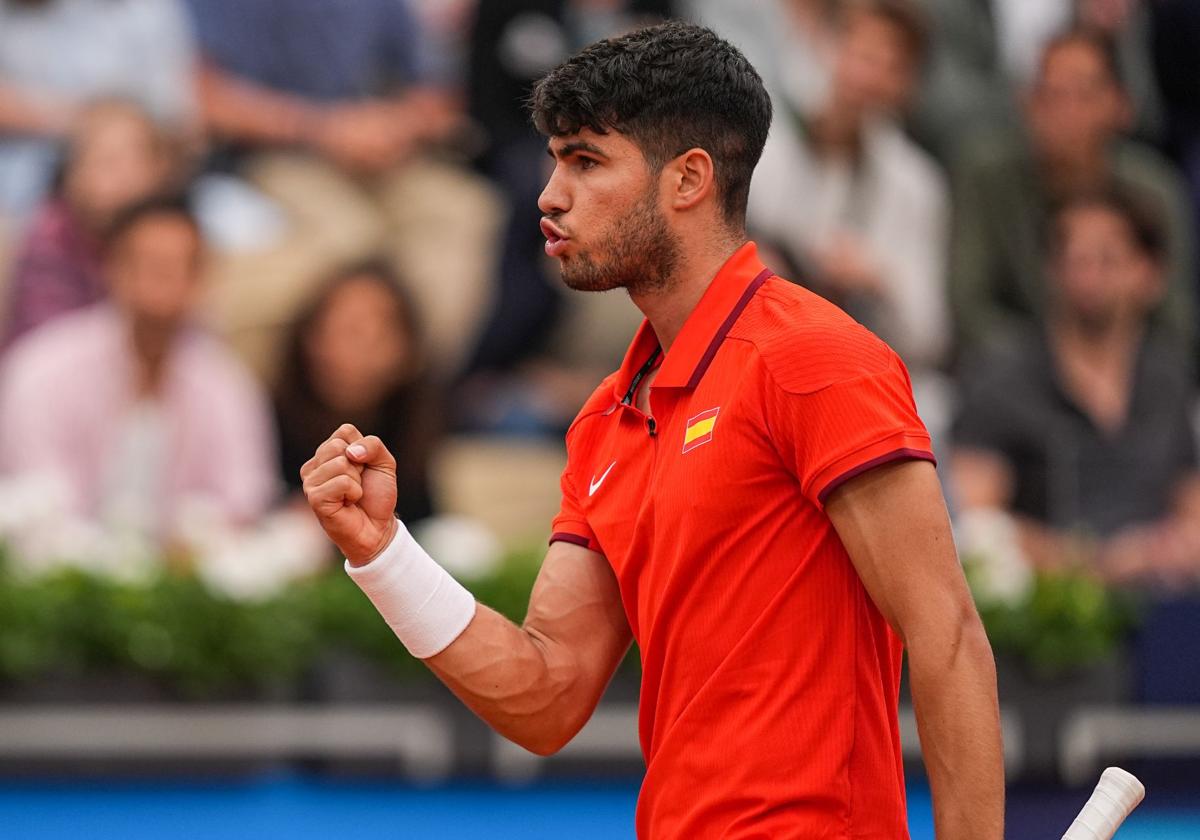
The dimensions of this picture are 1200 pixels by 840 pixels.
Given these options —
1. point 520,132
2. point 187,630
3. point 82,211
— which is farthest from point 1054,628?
point 82,211

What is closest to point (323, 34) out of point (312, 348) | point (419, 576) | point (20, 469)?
point (312, 348)

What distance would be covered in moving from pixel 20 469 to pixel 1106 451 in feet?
17.9

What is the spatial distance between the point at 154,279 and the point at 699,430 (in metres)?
6.79

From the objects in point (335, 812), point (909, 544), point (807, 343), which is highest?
point (807, 343)

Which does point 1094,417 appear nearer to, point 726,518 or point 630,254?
point 630,254

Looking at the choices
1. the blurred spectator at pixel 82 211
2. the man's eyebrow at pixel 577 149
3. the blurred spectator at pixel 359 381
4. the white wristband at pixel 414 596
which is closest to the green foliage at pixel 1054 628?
the blurred spectator at pixel 359 381

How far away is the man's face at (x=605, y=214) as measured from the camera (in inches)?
106

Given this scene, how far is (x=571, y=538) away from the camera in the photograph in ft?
9.85

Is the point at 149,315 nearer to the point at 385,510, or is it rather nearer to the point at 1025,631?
the point at 1025,631

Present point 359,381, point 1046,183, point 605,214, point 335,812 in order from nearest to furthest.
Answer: point 605,214 → point 335,812 → point 359,381 → point 1046,183

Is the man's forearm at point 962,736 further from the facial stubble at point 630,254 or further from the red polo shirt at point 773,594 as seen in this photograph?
the facial stubble at point 630,254

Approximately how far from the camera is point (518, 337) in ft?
30.5

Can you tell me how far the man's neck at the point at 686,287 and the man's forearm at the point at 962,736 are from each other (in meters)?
0.66

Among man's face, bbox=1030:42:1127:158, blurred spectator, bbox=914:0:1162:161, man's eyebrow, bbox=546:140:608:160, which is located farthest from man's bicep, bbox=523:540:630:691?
man's face, bbox=1030:42:1127:158
